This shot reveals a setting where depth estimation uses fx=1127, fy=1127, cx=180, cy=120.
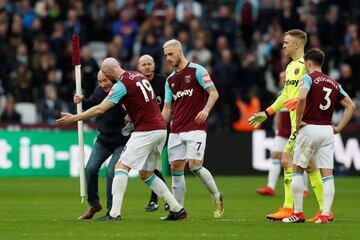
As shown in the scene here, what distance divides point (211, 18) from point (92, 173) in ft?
64.0

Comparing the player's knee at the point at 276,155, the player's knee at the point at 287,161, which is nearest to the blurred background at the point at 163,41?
the player's knee at the point at 276,155

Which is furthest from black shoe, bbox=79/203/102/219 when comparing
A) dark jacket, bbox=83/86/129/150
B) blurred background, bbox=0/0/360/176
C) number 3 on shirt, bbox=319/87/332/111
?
blurred background, bbox=0/0/360/176

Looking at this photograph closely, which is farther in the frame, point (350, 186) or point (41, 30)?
point (41, 30)

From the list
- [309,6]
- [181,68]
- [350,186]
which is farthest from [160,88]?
[309,6]

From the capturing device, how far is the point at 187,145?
16.5 meters

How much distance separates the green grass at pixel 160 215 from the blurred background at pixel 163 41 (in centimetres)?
568

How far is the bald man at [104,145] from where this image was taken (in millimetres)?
16328

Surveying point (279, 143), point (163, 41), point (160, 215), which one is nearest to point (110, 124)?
point (160, 215)

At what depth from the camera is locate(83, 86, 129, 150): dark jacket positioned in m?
16.5

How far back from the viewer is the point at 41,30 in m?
32.5

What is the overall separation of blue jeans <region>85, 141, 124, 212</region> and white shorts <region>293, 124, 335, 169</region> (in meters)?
2.66

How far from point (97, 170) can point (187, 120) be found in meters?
1.50

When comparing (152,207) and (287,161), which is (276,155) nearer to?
(152,207)

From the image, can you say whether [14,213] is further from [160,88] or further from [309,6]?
[309,6]
